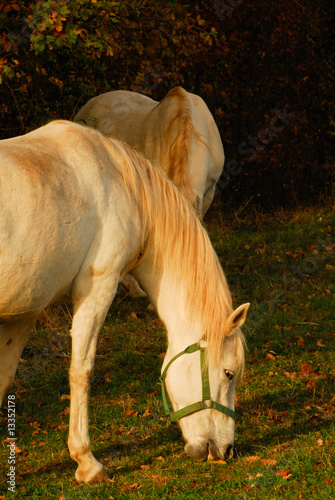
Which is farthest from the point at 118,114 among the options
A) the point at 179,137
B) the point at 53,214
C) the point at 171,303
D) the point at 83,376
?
the point at 83,376

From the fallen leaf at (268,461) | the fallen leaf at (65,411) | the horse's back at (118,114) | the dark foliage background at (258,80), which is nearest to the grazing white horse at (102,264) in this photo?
the fallen leaf at (268,461)

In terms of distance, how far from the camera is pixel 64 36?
17.4 ft

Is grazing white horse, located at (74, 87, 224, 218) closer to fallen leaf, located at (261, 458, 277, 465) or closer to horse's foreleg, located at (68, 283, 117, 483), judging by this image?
horse's foreleg, located at (68, 283, 117, 483)

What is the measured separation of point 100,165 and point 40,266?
2.35 ft

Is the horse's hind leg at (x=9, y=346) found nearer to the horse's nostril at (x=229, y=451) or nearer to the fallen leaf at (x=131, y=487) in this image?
the fallen leaf at (x=131, y=487)

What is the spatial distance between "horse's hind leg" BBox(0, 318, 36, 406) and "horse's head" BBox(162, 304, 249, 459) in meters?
0.90

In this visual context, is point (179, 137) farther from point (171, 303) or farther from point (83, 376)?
point (83, 376)

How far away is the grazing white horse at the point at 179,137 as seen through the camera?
710 cm

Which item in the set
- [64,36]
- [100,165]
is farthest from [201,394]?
[64,36]

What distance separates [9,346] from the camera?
385 cm

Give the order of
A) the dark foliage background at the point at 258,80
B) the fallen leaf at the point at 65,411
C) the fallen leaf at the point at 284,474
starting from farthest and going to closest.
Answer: the dark foliage background at the point at 258,80 < the fallen leaf at the point at 65,411 < the fallen leaf at the point at 284,474

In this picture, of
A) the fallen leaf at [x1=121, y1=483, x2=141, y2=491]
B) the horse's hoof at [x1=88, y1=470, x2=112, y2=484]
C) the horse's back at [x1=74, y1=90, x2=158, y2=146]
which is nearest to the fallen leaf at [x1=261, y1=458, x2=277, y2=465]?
the fallen leaf at [x1=121, y1=483, x2=141, y2=491]

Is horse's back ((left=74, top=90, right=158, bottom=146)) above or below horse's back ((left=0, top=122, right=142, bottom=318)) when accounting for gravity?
below

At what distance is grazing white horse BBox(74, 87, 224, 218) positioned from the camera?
7.10 metres
